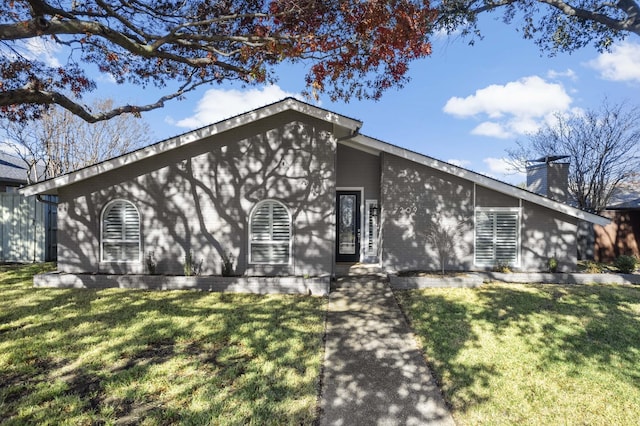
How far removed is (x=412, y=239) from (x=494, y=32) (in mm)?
8844

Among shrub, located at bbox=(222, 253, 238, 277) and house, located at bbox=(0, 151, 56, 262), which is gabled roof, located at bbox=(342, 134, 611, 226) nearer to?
shrub, located at bbox=(222, 253, 238, 277)

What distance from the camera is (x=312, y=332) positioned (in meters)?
6.33

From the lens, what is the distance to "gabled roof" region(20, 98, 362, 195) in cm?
966

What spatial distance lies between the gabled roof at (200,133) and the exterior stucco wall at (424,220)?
9.25ft

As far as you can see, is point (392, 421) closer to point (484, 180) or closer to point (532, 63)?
point (484, 180)

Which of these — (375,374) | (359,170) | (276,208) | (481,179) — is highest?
(359,170)

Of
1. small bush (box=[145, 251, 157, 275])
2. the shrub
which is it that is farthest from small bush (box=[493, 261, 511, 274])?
small bush (box=[145, 251, 157, 275])

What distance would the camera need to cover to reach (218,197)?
10.3m

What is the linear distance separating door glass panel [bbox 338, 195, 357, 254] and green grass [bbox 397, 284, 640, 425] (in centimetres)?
378

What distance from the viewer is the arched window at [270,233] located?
1022 centimetres

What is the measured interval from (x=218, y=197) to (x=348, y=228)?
15.8ft

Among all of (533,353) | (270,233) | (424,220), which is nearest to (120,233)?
(270,233)

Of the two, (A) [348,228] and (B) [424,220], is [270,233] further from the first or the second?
(B) [424,220]

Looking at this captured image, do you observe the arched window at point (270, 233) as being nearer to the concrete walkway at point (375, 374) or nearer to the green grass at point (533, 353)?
the concrete walkway at point (375, 374)
